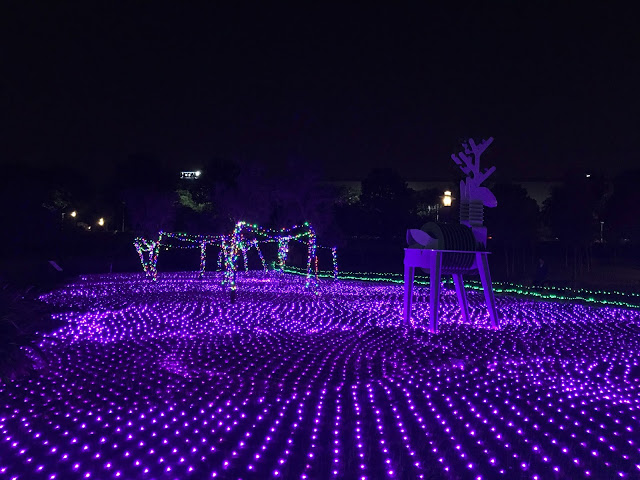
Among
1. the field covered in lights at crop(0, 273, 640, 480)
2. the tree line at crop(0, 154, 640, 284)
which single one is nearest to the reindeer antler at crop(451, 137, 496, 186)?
the field covered in lights at crop(0, 273, 640, 480)

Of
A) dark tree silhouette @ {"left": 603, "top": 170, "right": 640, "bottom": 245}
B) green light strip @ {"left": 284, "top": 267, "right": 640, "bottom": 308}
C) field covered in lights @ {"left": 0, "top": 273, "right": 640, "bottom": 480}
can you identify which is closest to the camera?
field covered in lights @ {"left": 0, "top": 273, "right": 640, "bottom": 480}

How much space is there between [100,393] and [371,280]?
1804 cm

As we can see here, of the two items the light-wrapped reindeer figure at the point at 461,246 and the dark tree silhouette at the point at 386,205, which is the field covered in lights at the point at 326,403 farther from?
the dark tree silhouette at the point at 386,205

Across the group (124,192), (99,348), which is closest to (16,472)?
(99,348)

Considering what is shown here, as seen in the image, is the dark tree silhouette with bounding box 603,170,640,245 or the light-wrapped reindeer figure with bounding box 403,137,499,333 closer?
the light-wrapped reindeer figure with bounding box 403,137,499,333

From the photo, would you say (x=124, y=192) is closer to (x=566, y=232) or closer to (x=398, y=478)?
(x=566, y=232)

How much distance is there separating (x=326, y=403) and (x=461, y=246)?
4994mm

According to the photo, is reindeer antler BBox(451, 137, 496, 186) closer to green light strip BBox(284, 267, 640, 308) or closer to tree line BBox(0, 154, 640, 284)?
green light strip BBox(284, 267, 640, 308)

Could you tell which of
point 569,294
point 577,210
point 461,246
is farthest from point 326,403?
point 577,210

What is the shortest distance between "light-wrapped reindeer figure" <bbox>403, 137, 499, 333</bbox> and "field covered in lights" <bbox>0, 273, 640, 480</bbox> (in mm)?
517

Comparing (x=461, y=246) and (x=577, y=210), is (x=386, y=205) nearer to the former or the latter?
(x=577, y=210)

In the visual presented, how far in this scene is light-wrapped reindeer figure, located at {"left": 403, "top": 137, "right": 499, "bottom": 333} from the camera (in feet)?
30.7

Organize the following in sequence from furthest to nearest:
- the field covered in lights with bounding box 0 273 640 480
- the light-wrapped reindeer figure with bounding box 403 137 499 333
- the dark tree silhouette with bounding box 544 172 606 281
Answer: the dark tree silhouette with bounding box 544 172 606 281, the light-wrapped reindeer figure with bounding box 403 137 499 333, the field covered in lights with bounding box 0 273 640 480

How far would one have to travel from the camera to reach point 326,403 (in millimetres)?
5070
